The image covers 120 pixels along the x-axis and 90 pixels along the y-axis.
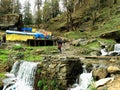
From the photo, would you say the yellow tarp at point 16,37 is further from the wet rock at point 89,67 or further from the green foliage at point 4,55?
the wet rock at point 89,67

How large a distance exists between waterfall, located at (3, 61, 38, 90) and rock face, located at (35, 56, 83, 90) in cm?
Result: 163

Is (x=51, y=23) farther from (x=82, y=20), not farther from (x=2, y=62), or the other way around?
(x=2, y=62)

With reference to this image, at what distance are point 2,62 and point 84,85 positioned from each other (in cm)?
1175

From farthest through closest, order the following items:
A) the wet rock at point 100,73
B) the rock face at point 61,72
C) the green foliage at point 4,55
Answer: the green foliage at point 4,55, the rock face at point 61,72, the wet rock at point 100,73

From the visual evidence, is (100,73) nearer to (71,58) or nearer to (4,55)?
(71,58)

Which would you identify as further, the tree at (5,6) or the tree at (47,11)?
the tree at (47,11)

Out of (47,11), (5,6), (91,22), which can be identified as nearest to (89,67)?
(91,22)

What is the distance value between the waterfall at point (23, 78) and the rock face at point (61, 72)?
163 centimetres

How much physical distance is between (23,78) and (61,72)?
20.0 ft

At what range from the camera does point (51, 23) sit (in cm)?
7456

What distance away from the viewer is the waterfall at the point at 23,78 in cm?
2277

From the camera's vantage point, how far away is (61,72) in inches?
762

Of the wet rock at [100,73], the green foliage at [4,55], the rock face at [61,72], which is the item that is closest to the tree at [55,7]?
the green foliage at [4,55]

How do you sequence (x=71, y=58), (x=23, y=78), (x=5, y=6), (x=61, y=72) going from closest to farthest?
(x=61, y=72)
(x=71, y=58)
(x=23, y=78)
(x=5, y=6)
